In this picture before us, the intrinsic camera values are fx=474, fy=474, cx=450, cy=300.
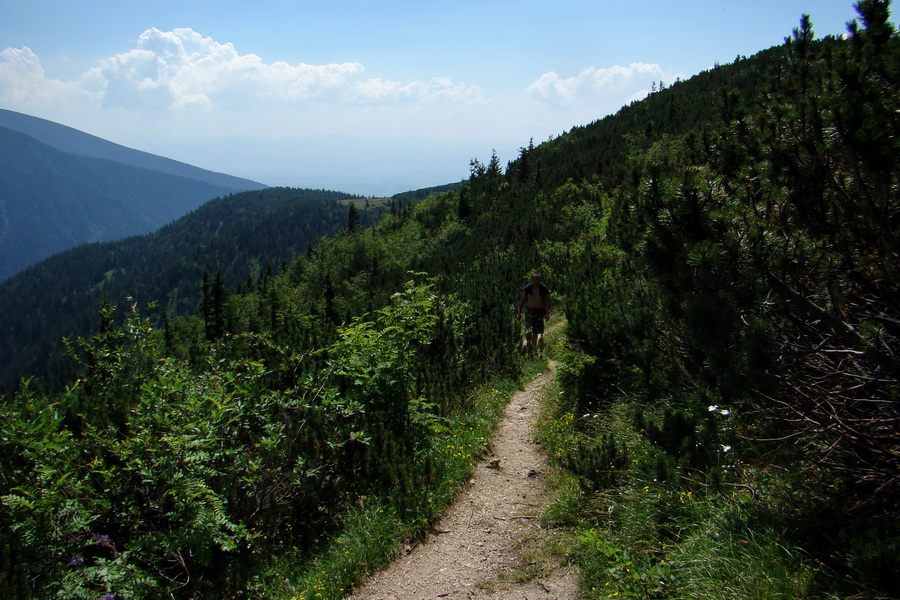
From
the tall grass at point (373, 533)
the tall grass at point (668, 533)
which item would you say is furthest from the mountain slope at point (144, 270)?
the tall grass at point (668, 533)

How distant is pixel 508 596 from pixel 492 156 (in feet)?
192

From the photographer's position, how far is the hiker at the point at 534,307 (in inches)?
355

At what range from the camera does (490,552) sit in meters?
4.04

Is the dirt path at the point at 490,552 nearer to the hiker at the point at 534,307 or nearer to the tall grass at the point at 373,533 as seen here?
the tall grass at the point at 373,533

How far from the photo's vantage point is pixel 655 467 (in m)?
3.62

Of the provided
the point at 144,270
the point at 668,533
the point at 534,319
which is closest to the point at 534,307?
the point at 534,319

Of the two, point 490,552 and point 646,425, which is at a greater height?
point 646,425

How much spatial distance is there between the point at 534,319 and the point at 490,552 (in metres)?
5.54

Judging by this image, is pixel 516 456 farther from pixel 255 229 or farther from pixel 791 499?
pixel 255 229

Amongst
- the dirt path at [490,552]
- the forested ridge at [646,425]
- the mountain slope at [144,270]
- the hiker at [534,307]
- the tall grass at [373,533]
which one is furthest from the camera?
the mountain slope at [144,270]

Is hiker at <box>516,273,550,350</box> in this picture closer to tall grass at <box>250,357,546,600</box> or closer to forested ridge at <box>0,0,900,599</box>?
forested ridge at <box>0,0,900,599</box>

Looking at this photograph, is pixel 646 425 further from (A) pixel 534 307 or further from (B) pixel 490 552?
(A) pixel 534 307

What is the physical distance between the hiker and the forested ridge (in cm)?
224

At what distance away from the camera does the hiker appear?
355 inches
